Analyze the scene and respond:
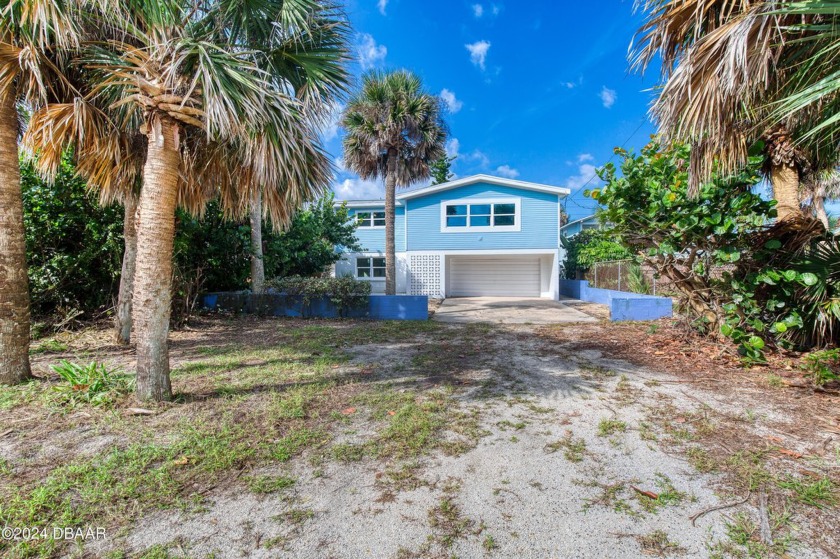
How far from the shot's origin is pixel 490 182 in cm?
1648

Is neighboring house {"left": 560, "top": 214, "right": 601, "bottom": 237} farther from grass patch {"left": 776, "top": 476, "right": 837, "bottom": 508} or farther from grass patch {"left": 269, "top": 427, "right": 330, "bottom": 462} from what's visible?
grass patch {"left": 269, "top": 427, "right": 330, "bottom": 462}

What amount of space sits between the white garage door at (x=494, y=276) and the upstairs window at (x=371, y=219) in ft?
13.8

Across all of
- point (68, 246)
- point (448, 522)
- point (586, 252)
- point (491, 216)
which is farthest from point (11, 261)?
point (586, 252)

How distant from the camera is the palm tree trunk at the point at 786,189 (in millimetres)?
5058

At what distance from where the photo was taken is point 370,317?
10.3 meters

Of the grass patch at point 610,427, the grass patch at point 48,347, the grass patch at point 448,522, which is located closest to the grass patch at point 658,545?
the grass patch at point 448,522

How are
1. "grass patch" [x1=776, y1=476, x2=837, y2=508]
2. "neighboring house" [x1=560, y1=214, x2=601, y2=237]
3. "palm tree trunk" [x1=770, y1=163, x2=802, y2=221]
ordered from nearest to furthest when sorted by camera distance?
"grass patch" [x1=776, y1=476, x2=837, y2=508] → "palm tree trunk" [x1=770, y1=163, x2=802, y2=221] → "neighboring house" [x1=560, y1=214, x2=601, y2=237]

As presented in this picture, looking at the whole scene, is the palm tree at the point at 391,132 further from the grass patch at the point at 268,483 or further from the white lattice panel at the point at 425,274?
the grass patch at the point at 268,483

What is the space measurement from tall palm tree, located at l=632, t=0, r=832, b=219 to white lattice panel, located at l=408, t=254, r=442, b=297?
12.6 metres

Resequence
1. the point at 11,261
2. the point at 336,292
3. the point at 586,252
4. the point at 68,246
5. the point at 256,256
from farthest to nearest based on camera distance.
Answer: the point at 586,252
the point at 256,256
the point at 336,292
the point at 68,246
the point at 11,261

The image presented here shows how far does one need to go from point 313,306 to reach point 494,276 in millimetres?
11208

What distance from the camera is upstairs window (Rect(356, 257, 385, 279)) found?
744 inches

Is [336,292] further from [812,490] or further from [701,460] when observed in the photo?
[812,490]

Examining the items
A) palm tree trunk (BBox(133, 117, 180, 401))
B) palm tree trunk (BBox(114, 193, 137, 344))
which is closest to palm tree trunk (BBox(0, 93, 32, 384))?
palm tree trunk (BBox(114, 193, 137, 344))
